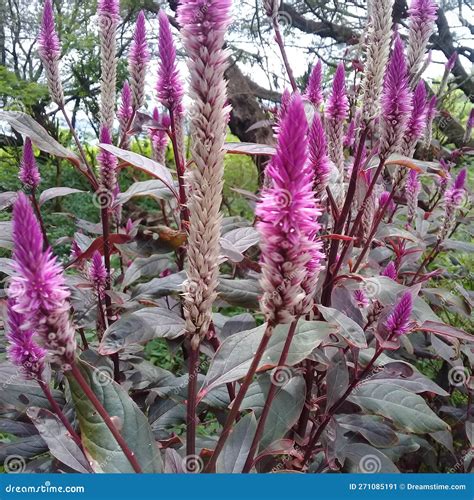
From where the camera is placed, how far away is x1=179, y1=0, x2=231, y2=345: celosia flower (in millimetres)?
701

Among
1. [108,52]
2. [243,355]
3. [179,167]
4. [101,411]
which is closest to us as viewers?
[101,411]

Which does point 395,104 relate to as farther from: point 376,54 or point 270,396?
point 270,396

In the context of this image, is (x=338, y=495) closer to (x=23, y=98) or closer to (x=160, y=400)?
(x=160, y=400)

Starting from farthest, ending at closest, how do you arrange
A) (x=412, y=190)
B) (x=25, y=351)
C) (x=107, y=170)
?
(x=412, y=190), (x=107, y=170), (x=25, y=351)

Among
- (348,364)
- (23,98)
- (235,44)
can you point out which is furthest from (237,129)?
(348,364)

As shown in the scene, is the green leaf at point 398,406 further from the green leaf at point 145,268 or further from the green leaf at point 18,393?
the green leaf at point 18,393

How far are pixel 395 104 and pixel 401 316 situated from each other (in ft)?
1.67

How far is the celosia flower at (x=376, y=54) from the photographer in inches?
46.8

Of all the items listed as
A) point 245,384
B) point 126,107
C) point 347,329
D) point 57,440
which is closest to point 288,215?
point 245,384

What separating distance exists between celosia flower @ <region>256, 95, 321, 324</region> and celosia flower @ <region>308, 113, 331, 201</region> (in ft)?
1.45

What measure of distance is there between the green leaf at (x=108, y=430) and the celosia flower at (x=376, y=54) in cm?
87

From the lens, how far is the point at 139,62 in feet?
4.92

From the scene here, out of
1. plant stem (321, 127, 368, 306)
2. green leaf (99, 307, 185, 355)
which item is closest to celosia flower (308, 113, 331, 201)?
plant stem (321, 127, 368, 306)

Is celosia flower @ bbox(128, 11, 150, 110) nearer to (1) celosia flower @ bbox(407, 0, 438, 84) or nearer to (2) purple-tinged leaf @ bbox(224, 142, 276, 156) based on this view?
(2) purple-tinged leaf @ bbox(224, 142, 276, 156)
